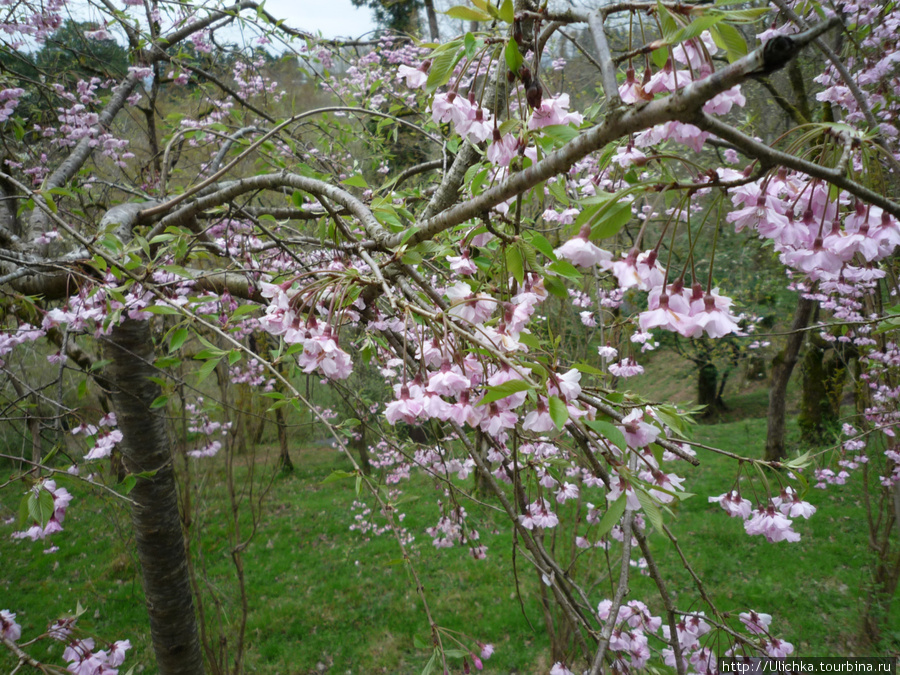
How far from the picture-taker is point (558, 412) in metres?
0.68

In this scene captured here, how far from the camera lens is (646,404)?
101 cm

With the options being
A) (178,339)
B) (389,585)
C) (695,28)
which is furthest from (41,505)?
(389,585)

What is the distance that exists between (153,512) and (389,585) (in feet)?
13.2

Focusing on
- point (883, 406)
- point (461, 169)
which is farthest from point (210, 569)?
point (883, 406)

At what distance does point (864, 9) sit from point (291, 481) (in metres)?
10.7

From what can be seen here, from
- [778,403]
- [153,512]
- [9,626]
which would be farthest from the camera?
[778,403]

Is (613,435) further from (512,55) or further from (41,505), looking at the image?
(41,505)

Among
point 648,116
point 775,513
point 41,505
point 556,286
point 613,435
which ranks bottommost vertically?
point 41,505

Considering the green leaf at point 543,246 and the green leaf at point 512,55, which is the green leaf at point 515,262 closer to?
the green leaf at point 543,246

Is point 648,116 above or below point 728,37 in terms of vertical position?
below

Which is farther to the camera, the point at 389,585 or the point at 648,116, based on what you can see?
the point at 389,585

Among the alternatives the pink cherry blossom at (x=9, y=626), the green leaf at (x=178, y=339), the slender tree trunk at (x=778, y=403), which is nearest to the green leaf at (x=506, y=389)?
the green leaf at (x=178, y=339)

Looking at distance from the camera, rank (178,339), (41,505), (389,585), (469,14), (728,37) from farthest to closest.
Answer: (389,585) < (178,339) < (41,505) < (469,14) < (728,37)

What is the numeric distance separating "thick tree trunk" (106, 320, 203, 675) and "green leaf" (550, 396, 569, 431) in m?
2.40
